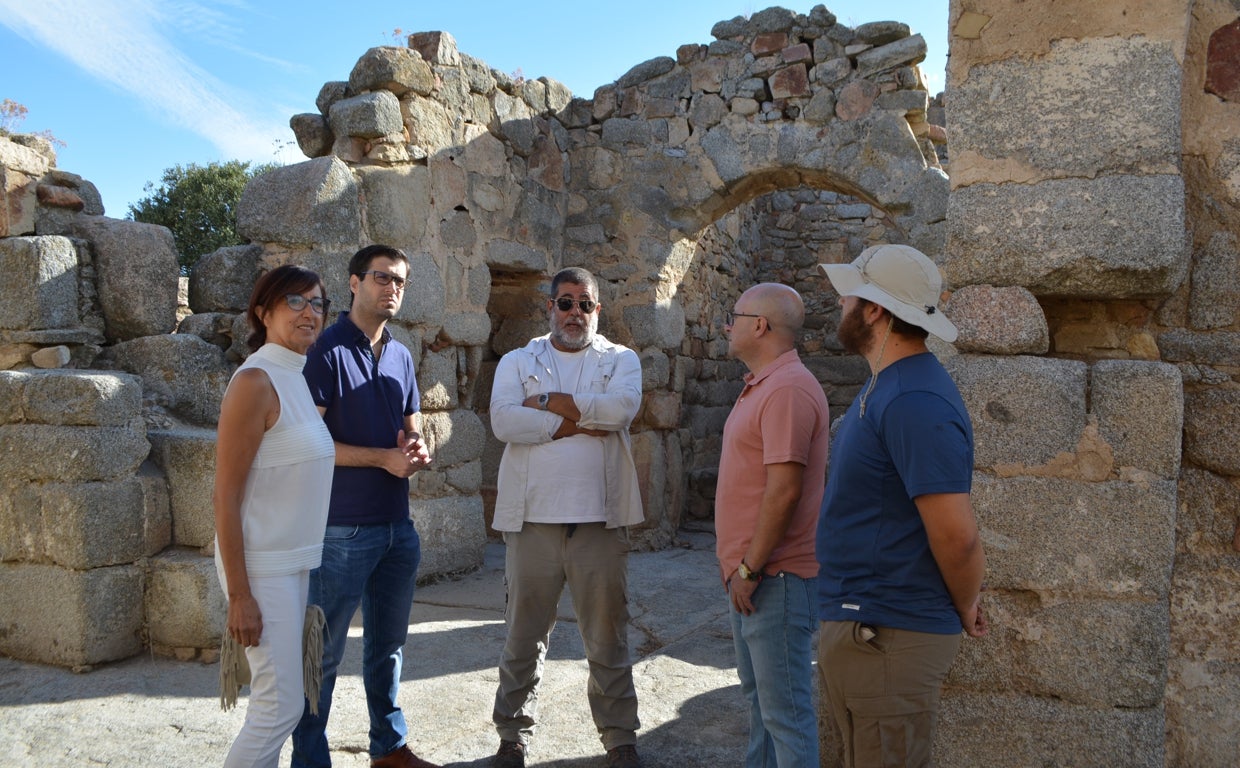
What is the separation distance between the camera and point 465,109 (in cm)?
607

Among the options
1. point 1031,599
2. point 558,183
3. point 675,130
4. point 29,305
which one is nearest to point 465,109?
point 558,183

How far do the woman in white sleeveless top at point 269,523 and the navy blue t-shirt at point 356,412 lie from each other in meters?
0.37

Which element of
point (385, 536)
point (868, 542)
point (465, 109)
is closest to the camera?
point (868, 542)

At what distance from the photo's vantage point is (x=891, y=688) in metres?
1.84

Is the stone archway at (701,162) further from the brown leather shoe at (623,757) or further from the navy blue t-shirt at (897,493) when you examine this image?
the navy blue t-shirt at (897,493)

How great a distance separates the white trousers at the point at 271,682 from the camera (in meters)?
2.17

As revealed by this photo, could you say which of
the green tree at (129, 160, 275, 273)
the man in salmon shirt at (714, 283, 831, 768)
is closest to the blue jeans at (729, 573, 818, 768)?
the man in salmon shirt at (714, 283, 831, 768)

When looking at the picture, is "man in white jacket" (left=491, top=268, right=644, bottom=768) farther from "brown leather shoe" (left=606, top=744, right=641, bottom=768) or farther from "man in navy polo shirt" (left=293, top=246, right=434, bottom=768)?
"man in navy polo shirt" (left=293, top=246, right=434, bottom=768)

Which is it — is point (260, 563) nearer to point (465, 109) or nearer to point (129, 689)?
point (129, 689)

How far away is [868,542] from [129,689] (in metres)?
3.20

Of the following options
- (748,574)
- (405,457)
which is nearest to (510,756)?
(405,457)

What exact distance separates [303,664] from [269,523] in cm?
39

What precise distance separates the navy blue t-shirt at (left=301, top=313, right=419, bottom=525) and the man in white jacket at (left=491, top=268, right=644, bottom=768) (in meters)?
0.36

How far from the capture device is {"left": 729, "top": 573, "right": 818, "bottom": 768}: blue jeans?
2.32m
